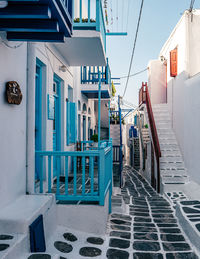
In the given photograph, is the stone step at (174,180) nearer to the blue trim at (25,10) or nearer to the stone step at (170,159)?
the stone step at (170,159)

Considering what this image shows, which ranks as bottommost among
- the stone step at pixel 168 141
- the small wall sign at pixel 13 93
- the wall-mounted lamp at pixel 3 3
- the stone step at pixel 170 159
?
the stone step at pixel 170 159

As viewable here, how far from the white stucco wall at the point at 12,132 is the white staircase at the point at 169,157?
5381 mm

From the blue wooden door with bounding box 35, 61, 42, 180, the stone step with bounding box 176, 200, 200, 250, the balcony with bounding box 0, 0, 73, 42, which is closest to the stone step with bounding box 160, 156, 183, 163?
the stone step with bounding box 176, 200, 200, 250


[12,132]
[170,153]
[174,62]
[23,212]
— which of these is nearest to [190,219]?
[23,212]

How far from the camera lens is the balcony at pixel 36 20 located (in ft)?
8.43

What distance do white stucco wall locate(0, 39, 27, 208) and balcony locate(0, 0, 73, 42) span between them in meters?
0.38

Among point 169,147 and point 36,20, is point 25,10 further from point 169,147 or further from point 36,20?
point 169,147

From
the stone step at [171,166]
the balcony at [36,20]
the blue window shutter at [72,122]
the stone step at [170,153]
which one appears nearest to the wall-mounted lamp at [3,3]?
the balcony at [36,20]

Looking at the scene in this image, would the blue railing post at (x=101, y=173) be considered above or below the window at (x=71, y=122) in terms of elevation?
below

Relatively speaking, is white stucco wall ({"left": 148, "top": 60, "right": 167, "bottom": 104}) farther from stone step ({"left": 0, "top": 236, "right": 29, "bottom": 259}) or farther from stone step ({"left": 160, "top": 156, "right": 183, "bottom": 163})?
stone step ({"left": 0, "top": 236, "right": 29, "bottom": 259})

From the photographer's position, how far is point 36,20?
2873mm

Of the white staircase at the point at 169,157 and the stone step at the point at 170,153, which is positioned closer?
the white staircase at the point at 169,157

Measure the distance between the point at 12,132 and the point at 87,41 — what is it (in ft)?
9.22

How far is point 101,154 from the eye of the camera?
160 inches
